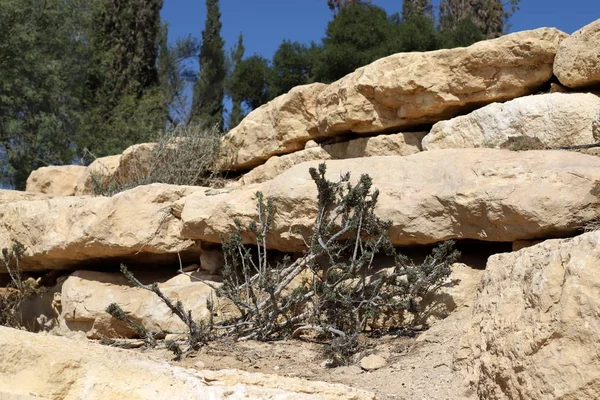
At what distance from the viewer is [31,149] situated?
16.9 metres

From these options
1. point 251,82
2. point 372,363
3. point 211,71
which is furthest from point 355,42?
point 372,363

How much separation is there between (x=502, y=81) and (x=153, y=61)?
52.3ft

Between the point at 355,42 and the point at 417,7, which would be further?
the point at 417,7

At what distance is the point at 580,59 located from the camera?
20.7ft

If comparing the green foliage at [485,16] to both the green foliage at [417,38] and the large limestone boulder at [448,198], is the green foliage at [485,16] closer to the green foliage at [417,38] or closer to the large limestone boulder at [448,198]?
the green foliage at [417,38]

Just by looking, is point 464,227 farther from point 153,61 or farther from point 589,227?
point 153,61

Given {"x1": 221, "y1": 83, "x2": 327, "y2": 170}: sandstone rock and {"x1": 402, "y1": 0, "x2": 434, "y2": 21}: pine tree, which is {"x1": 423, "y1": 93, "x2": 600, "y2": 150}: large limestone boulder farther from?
{"x1": 402, "y1": 0, "x2": 434, "y2": 21}: pine tree

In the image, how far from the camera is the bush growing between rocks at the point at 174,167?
8992 millimetres

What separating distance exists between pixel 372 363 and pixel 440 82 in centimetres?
342

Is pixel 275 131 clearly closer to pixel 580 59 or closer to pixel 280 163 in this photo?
pixel 280 163

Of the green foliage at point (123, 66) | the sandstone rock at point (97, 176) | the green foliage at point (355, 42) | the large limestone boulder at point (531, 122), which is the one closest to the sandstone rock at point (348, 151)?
the large limestone boulder at point (531, 122)

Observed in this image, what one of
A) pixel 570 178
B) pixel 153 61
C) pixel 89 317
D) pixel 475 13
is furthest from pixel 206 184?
pixel 475 13

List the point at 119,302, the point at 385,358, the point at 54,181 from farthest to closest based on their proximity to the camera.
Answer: the point at 54,181 < the point at 119,302 < the point at 385,358

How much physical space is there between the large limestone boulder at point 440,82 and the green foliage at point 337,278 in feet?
6.15
